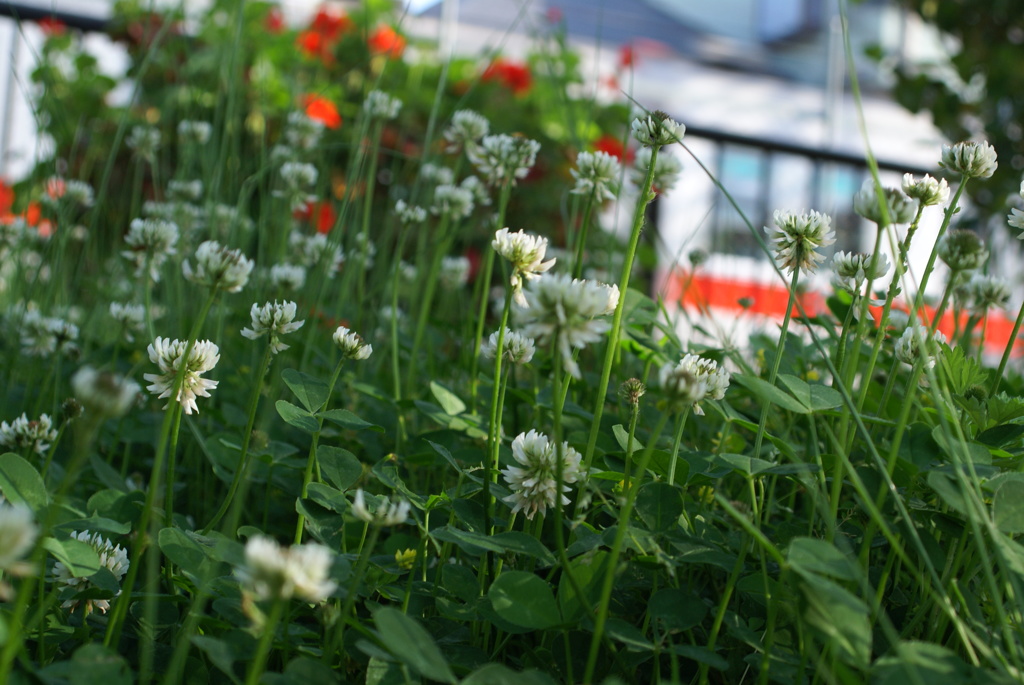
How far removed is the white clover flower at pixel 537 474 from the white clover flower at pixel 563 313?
0.14 meters

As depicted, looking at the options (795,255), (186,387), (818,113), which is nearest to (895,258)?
(795,255)

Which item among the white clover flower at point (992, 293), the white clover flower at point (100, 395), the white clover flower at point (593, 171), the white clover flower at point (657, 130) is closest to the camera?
the white clover flower at point (100, 395)

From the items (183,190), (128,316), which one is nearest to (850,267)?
(128,316)

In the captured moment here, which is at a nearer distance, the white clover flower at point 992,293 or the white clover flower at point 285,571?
the white clover flower at point 285,571

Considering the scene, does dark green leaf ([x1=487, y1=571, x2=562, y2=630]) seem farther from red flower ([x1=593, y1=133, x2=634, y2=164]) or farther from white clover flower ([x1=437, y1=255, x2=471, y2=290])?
red flower ([x1=593, y1=133, x2=634, y2=164])

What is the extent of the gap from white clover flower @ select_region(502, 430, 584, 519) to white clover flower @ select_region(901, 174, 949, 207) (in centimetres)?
39

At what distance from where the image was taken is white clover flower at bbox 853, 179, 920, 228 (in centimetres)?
67

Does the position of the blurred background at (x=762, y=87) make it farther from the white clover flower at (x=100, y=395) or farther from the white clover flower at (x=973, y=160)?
the white clover flower at (x=100, y=395)

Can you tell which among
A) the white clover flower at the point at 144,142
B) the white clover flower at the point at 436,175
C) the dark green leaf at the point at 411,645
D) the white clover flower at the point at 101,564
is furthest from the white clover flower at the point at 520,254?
the white clover flower at the point at 144,142

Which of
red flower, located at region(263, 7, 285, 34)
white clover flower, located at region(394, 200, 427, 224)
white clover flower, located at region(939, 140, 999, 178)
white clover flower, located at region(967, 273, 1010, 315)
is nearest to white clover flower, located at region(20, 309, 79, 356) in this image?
white clover flower, located at region(394, 200, 427, 224)

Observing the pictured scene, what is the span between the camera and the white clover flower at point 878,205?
673 mm

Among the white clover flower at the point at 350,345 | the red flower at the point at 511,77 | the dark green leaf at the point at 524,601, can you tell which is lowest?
the dark green leaf at the point at 524,601

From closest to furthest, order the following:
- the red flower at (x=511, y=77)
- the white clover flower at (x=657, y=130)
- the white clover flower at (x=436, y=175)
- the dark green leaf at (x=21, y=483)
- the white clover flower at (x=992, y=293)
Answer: the dark green leaf at (x=21, y=483) → the white clover flower at (x=657, y=130) → the white clover flower at (x=992, y=293) → the white clover flower at (x=436, y=175) → the red flower at (x=511, y=77)

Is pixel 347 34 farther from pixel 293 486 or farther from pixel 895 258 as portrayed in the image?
pixel 895 258
